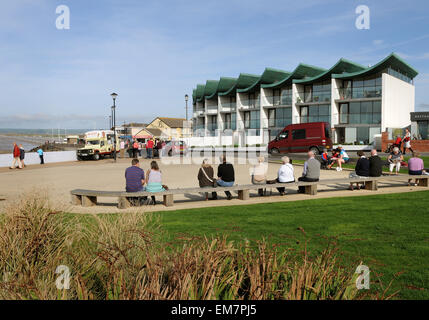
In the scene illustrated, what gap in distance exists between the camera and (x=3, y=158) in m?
27.4

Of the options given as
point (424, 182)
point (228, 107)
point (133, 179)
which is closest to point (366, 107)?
point (228, 107)

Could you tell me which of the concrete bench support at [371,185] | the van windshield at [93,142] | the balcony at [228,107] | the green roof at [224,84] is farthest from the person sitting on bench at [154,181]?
the green roof at [224,84]

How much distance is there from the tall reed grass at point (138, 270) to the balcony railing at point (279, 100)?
5290 centimetres

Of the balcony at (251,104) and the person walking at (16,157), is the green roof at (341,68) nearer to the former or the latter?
the balcony at (251,104)

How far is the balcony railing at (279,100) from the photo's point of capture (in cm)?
5568

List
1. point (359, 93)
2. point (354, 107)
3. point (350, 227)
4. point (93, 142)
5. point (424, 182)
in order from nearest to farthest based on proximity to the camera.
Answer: point (350, 227) → point (424, 182) → point (93, 142) → point (359, 93) → point (354, 107)

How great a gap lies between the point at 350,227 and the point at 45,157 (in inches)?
1179

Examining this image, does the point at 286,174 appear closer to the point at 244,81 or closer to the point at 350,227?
the point at 350,227

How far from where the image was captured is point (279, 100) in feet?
192

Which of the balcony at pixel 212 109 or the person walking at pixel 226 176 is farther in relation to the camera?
the balcony at pixel 212 109

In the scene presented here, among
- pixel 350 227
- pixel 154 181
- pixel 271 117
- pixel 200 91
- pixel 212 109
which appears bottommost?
pixel 350 227

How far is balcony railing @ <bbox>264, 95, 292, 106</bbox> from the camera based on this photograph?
55.7 m
